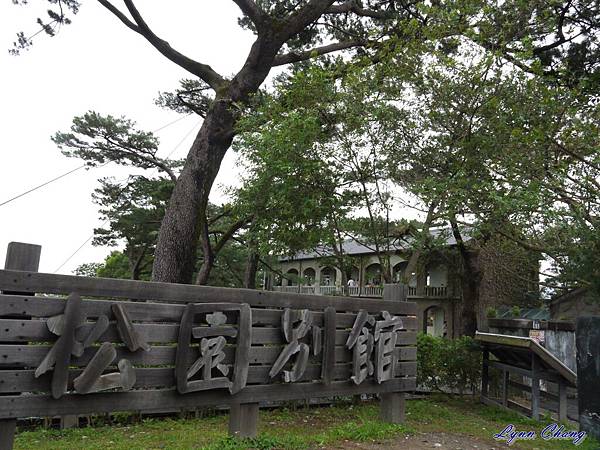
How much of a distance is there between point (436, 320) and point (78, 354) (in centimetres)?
2729

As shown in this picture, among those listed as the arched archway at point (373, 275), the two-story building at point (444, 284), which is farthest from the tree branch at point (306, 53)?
the arched archway at point (373, 275)

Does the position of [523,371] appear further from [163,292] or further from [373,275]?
[373,275]

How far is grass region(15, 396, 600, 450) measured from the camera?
5.29 metres

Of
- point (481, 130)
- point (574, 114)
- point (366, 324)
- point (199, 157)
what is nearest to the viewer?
point (366, 324)

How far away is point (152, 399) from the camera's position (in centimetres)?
430

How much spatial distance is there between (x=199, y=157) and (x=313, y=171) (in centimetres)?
344

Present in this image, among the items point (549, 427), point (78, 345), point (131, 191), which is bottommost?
point (549, 427)

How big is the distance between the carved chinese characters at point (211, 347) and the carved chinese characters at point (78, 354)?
1.77 ft

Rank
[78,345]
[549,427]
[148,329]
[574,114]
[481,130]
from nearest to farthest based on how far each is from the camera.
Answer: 1. [78,345]
2. [148,329]
3. [549,427]
4. [574,114]
5. [481,130]

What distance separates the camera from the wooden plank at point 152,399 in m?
3.79

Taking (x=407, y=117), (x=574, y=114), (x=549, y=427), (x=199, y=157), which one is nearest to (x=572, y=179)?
(x=574, y=114)

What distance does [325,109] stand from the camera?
28.9ft

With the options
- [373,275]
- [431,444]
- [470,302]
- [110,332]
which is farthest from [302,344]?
[373,275]

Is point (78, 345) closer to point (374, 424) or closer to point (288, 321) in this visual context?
point (288, 321)
